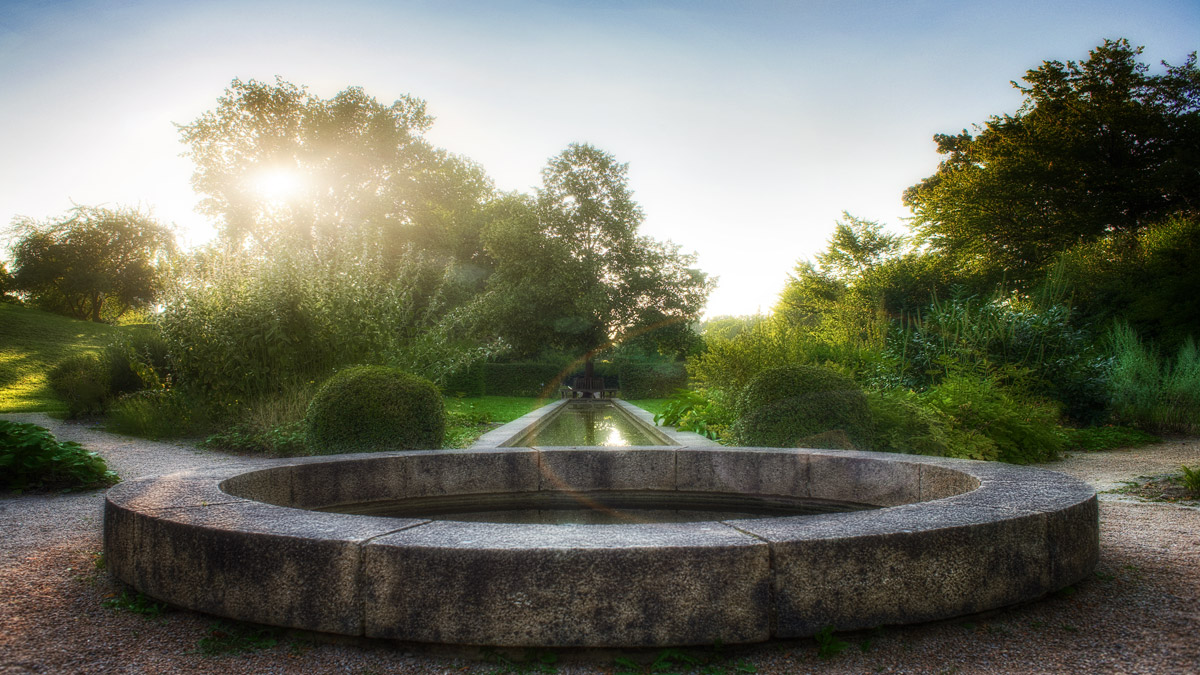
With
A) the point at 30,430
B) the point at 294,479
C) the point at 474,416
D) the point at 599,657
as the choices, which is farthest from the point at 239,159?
the point at 599,657

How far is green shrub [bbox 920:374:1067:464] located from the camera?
6.50m

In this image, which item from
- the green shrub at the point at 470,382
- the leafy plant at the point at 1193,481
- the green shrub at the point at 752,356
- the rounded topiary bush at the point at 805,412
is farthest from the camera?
the green shrub at the point at 470,382

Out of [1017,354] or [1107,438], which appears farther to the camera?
[1017,354]

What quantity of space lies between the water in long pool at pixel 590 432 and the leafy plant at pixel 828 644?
16.6 ft

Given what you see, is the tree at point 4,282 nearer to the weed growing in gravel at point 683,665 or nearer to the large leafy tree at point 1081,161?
the weed growing in gravel at point 683,665

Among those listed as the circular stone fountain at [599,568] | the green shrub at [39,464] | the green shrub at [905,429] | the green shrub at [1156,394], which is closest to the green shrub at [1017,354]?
the green shrub at [1156,394]

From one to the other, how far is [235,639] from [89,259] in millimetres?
41054

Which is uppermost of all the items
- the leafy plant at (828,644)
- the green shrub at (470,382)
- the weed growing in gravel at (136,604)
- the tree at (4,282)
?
the tree at (4,282)

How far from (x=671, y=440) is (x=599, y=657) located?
603cm

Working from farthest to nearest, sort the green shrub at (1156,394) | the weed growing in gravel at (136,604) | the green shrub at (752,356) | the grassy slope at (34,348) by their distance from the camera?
1. the grassy slope at (34,348)
2. the green shrub at (1156,394)
3. the green shrub at (752,356)
4. the weed growing in gravel at (136,604)

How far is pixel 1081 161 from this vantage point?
67.5ft

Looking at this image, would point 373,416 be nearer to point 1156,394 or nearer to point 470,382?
point 1156,394

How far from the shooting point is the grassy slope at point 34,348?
16.5m

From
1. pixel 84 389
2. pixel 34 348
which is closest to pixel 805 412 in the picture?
pixel 84 389
